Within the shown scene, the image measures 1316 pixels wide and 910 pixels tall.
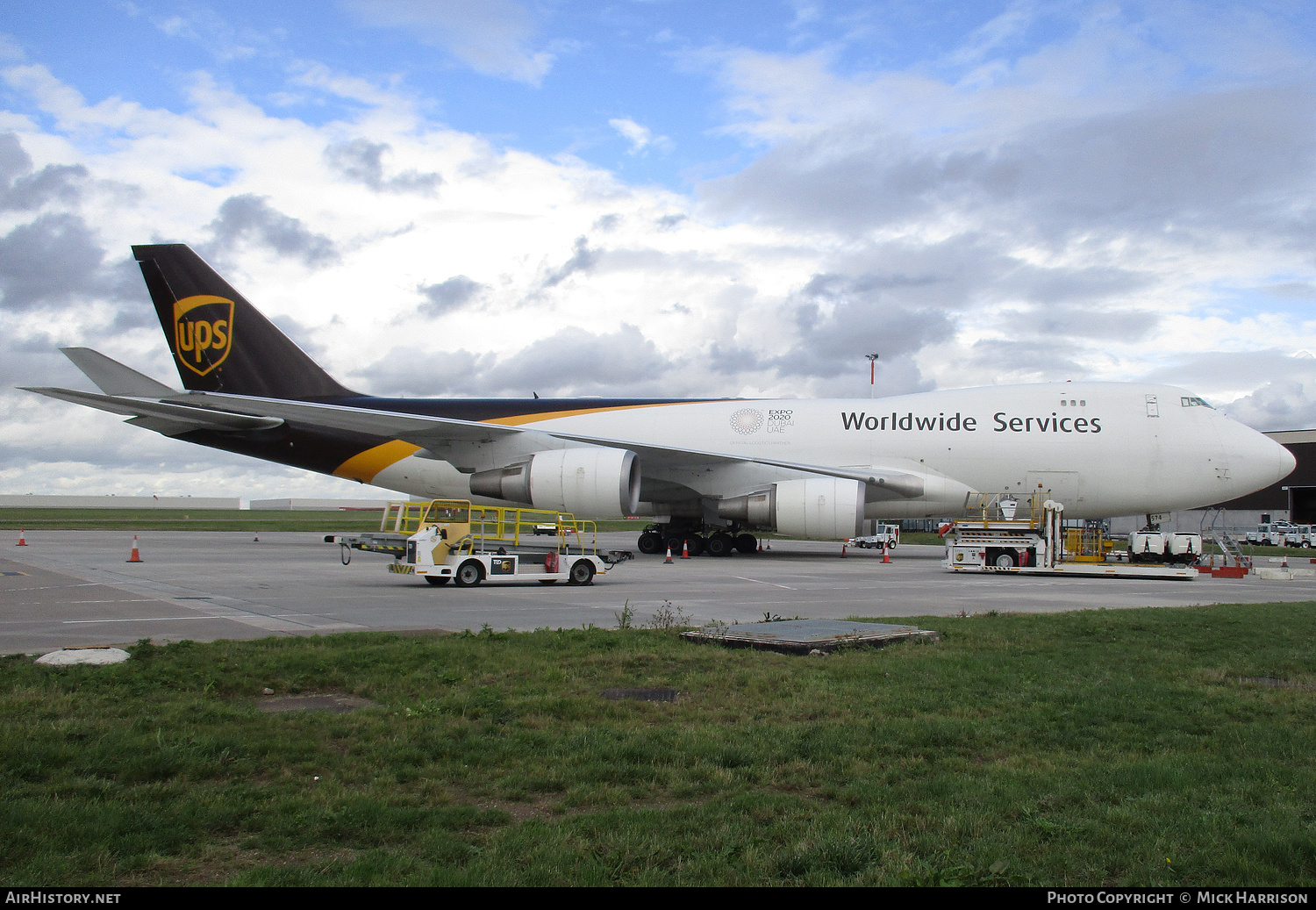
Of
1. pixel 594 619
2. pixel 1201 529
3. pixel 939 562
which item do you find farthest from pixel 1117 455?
pixel 1201 529

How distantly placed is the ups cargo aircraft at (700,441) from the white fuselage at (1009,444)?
43 mm

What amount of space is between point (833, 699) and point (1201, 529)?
167 feet

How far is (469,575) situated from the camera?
1500 cm

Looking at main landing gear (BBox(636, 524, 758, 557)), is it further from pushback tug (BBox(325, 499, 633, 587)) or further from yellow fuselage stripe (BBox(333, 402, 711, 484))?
pushback tug (BBox(325, 499, 633, 587))

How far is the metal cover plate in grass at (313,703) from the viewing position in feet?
18.3

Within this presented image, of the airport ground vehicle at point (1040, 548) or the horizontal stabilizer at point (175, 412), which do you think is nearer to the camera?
the airport ground vehicle at point (1040, 548)

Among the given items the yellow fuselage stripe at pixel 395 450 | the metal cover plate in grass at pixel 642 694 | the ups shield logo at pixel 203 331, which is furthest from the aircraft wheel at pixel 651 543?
the metal cover plate in grass at pixel 642 694

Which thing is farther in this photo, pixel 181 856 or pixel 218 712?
pixel 218 712

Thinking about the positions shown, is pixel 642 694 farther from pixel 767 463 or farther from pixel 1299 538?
pixel 1299 538

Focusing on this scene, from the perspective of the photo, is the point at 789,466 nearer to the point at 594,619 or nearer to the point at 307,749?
the point at 594,619

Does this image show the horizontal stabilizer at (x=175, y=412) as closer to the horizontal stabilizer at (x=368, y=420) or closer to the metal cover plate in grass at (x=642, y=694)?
the horizontal stabilizer at (x=368, y=420)

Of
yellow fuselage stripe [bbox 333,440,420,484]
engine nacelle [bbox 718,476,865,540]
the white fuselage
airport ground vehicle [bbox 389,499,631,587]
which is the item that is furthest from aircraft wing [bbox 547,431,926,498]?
airport ground vehicle [bbox 389,499,631,587]

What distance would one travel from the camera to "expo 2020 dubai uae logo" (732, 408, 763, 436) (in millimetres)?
23844
